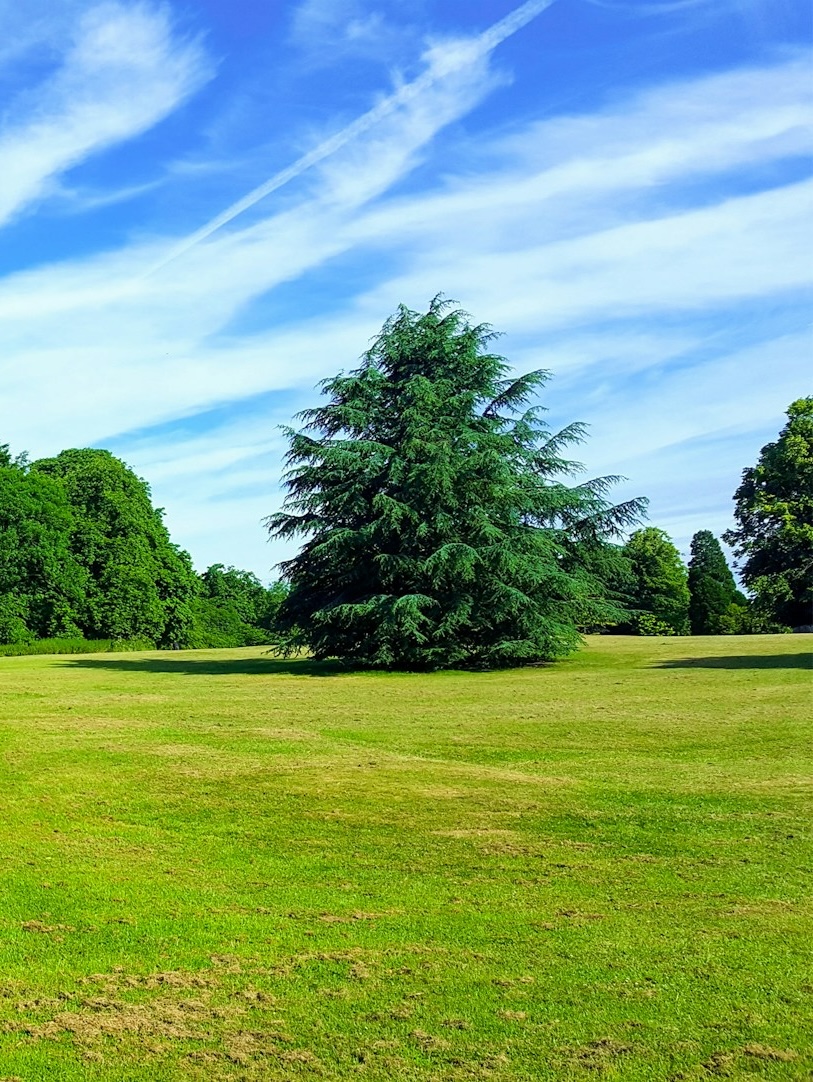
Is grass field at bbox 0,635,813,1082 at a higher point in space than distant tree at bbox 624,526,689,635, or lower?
lower

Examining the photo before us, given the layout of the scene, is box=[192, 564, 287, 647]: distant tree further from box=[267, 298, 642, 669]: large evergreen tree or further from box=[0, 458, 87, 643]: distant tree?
box=[267, 298, 642, 669]: large evergreen tree

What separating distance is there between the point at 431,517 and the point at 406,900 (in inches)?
984

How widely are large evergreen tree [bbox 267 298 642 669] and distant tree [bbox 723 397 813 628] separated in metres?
5.46

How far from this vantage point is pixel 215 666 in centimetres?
3603

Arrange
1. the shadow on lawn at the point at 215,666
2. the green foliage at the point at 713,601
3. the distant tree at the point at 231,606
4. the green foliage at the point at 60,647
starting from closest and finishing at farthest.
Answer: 1. the shadow on lawn at the point at 215,666
2. the green foliage at the point at 60,647
3. the green foliage at the point at 713,601
4. the distant tree at the point at 231,606

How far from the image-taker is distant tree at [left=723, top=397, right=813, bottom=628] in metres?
33.0

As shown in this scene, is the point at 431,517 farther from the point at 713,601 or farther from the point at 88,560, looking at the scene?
the point at 713,601

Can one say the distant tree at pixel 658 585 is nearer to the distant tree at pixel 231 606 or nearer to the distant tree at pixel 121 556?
the distant tree at pixel 231 606

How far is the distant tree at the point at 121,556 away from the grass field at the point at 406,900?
4328 centimetres

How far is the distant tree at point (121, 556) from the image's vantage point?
5906cm

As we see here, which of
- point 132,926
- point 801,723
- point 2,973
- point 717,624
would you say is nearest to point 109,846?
point 132,926

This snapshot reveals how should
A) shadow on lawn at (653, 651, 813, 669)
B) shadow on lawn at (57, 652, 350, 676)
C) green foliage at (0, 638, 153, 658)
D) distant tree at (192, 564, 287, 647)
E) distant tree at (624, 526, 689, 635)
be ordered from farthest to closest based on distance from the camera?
distant tree at (192, 564, 287, 647) < distant tree at (624, 526, 689, 635) < green foliage at (0, 638, 153, 658) < shadow on lawn at (57, 652, 350, 676) < shadow on lawn at (653, 651, 813, 669)

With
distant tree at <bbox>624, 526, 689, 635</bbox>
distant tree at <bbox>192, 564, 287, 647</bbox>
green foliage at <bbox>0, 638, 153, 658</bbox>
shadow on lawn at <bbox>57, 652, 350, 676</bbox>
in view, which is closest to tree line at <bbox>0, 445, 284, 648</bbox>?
green foliage at <bbox>0, 638, 153, 658</bbox>

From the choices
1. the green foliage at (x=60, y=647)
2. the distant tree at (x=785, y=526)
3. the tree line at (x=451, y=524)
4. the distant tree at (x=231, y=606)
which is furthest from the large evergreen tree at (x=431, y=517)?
the distant tree at (x=231, y=606)
